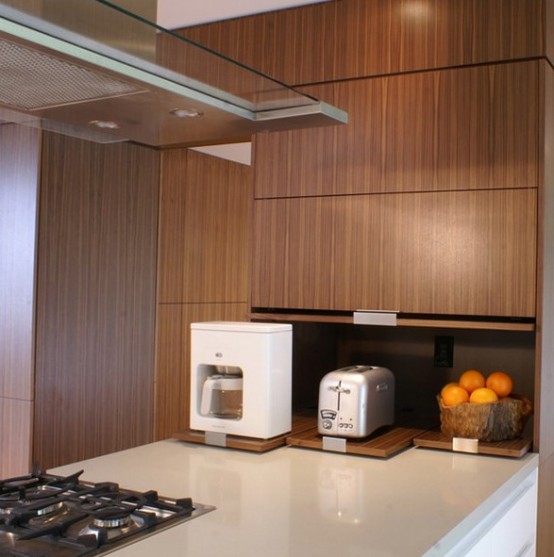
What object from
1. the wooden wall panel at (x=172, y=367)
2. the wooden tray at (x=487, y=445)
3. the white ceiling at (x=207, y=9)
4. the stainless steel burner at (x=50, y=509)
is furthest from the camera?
the wooden wall panel at (x=172, y=367)

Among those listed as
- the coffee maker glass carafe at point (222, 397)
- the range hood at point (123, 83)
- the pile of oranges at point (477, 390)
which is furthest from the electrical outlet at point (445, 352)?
the range hood at point (123, 83)

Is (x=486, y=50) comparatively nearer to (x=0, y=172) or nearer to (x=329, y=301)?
(x=329, y=301)

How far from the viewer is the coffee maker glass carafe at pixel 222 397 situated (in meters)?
2.23

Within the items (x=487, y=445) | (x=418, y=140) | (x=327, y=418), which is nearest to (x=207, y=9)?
(x=418, y=140)

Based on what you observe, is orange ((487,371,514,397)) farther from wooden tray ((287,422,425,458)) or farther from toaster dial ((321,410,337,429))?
toaster dial ((321,410,337,429))

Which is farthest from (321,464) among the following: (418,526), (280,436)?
(418,526)

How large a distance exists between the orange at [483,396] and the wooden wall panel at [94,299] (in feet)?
5.97

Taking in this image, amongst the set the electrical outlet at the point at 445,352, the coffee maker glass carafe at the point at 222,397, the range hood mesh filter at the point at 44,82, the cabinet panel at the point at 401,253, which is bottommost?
the coffee maker glass carafe at the point at 222,397

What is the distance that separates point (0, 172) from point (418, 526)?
247 centimetres

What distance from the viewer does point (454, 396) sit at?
7.32 ft

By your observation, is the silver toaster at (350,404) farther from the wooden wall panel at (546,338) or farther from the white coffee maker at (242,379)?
the wooden wall panel at (546,338)

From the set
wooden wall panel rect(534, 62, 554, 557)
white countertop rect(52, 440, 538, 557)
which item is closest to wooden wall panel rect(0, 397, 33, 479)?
white countertop rect(52, 440, 538, 557)

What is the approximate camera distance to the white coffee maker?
217 centimetres

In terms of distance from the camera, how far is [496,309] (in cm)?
216
